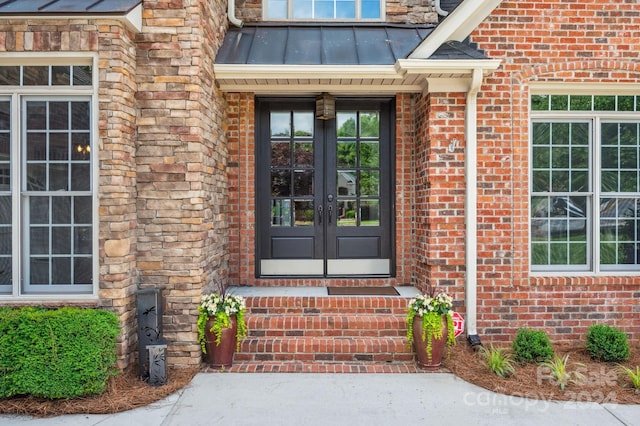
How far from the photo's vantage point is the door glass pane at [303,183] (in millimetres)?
5879

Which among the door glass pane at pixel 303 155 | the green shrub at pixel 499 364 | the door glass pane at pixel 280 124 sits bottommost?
the green shrub at pixel 499 364

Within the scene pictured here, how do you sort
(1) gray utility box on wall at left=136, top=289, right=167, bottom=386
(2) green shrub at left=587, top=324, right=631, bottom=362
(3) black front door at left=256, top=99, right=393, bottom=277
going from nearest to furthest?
(1) gray utility box on wall at left=136, top=289, right=167, bottom=386 < (2) green shrub at left=587, top=324, right=631, bottom=362 < (3) black front door at left=256, top=99, right=393, bottom=277

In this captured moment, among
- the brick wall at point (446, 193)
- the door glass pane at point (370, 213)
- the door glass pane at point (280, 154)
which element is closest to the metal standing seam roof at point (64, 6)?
the door glass pane at point (280, 154)

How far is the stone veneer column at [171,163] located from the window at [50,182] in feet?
1.66

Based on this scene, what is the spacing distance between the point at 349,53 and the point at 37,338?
14.1 ft

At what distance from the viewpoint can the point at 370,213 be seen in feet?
19.5

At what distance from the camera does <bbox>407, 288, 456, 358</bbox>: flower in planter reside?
14.5 feet

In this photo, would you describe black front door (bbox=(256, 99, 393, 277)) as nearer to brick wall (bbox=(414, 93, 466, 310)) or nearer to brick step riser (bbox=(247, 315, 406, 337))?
brick wall (bbox=(414, 93, 466, 310))

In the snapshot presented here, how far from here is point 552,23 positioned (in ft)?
16.6

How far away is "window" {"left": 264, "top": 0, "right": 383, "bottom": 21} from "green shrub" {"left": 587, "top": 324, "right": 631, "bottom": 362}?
4797mm

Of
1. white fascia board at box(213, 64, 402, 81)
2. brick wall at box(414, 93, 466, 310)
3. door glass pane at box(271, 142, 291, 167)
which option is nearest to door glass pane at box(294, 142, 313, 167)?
door glass pane at box(271, 142, 291, 167)

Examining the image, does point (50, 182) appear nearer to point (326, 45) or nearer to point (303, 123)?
point (303, 123)

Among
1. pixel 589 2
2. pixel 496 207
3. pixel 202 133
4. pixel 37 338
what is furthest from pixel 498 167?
pixel 37 338

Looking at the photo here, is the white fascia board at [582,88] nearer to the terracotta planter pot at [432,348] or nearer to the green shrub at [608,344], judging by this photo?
the green shrub at [608,344]
